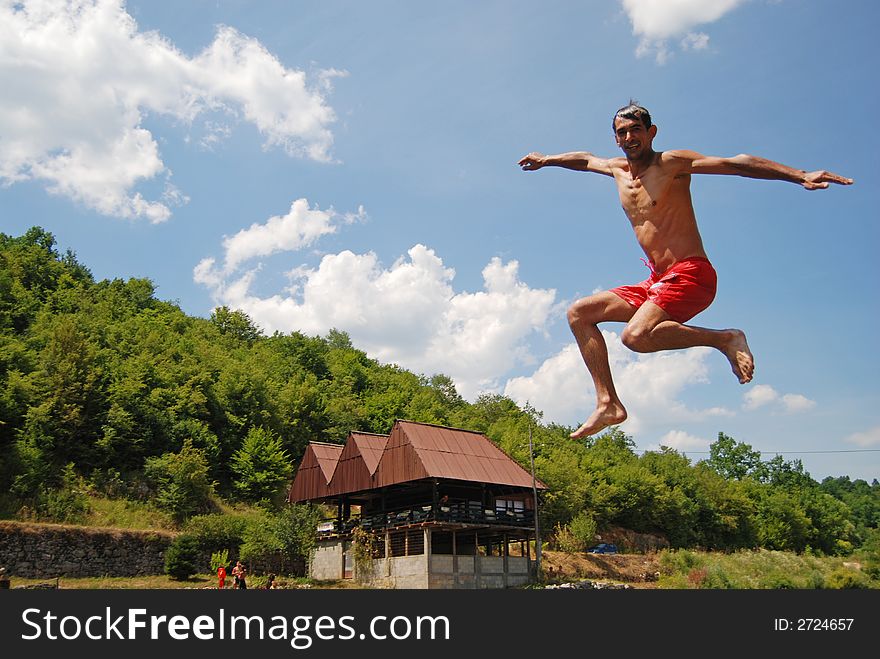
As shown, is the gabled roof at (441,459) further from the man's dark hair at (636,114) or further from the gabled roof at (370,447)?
the man's dark hair at (636,114)

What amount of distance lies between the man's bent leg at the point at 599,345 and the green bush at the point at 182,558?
125ft

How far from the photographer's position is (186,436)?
55688 millimetres

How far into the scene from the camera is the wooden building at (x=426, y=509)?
41531 mm

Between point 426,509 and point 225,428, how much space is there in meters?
25.0

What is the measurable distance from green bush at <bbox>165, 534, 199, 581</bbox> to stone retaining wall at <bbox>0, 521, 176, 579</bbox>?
59.4 inches

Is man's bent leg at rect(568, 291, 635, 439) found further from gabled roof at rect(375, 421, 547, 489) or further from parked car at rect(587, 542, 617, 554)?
parked car at rect(587, 542, 617, 554)

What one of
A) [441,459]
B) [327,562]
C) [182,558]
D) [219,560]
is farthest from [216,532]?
[441,459]

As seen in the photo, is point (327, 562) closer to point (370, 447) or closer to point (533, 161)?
point (370, 447)

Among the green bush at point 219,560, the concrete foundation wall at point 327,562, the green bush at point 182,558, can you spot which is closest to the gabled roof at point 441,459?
the concrete foundation wall at point 327,562

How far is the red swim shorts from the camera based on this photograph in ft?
21.1

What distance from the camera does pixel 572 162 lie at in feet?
25.0

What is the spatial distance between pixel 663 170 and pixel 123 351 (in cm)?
6117
